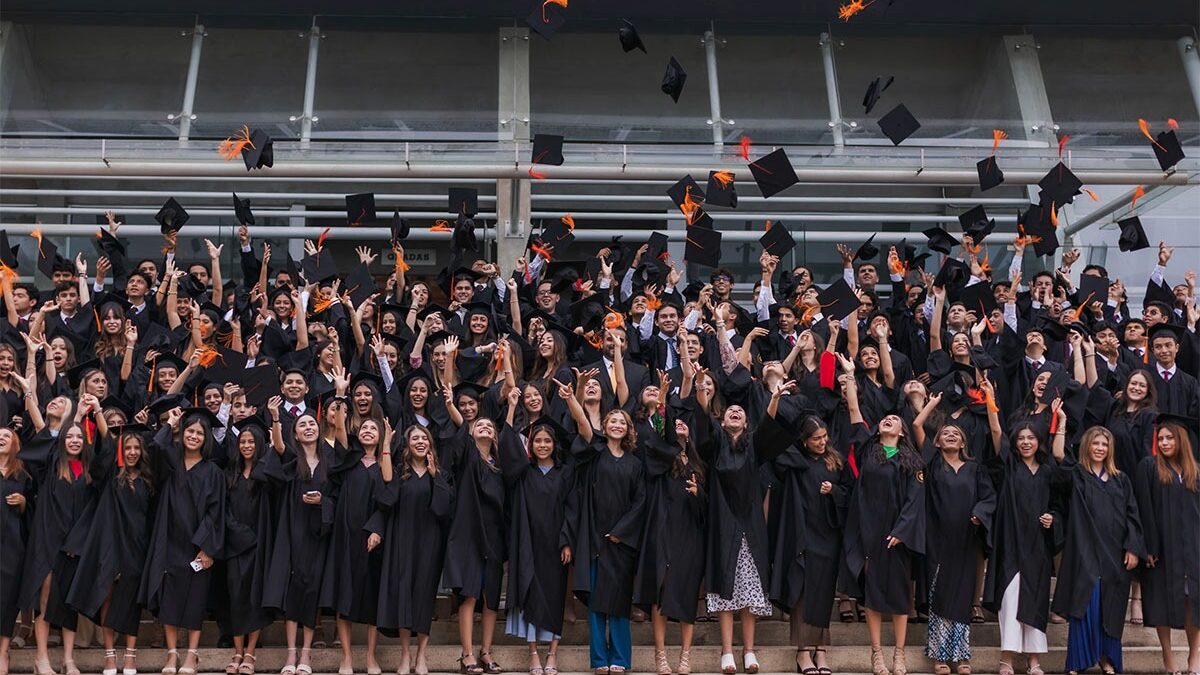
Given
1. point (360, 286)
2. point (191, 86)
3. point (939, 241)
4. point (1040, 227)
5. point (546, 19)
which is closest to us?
point (360, 286)

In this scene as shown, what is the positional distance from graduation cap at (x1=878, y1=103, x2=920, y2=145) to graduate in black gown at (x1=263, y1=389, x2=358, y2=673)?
7248 mm

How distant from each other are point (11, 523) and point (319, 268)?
12.1ft

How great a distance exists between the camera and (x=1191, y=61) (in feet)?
58.0

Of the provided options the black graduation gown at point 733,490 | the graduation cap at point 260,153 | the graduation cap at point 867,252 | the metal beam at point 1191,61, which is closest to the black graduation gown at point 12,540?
the black graduation gown at point 733,490

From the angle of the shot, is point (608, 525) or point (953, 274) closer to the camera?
point (608, 525)

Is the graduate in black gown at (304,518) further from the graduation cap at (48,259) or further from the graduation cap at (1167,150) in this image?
the graduation cap at (1167,150)

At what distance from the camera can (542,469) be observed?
988cm

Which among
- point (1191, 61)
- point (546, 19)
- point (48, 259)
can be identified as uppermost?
point (1191, 61)

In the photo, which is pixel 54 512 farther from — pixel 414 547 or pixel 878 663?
pixel 878 663

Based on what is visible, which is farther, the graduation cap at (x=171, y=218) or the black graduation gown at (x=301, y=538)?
the graduation cap at (x=171, y=218)

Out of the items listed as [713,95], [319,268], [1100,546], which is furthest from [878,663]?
[713,95]

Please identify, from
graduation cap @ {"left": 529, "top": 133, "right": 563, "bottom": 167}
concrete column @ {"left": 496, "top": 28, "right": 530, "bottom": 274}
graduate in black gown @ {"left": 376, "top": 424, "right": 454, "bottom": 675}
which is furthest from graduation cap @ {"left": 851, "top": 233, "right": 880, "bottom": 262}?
graduate in black gown @ {"left": 376, "top": 424, "right": 454, "bottom": 675}

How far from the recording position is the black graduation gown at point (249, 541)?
9.59m

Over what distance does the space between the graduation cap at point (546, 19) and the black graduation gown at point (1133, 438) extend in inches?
279
